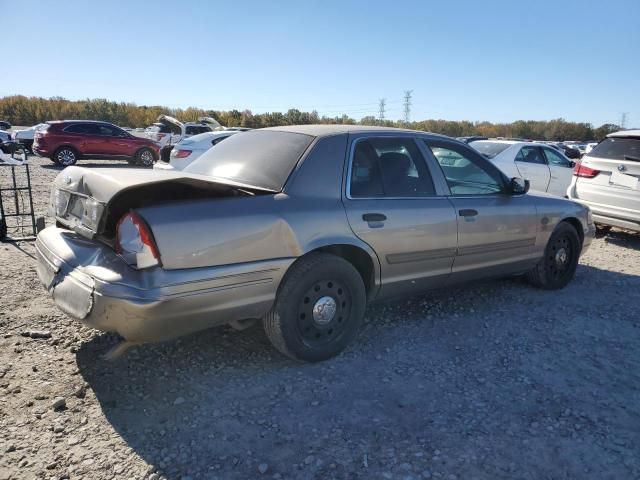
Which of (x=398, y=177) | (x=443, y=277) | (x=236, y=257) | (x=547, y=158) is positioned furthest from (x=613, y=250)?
(x=236, y=257)

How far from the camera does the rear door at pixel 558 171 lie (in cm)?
1055

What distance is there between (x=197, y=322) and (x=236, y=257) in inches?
17.0

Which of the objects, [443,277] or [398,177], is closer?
[398,177]

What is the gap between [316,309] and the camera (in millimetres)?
3418

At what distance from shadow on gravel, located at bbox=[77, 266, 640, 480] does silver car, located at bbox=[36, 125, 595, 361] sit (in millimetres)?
373

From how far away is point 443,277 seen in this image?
422 centimetres

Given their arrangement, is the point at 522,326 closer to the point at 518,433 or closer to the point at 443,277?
the point at 443,277

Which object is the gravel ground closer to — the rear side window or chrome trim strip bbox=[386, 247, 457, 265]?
chrome trim strip bbox=[386, 247, 457, 265]

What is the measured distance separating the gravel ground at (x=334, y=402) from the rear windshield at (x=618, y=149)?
12.7 feet

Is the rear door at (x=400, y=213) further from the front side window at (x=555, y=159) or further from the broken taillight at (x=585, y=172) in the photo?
the front side window at (x=555, y=159)

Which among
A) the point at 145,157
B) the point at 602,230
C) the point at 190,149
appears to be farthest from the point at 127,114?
the point at 602,230

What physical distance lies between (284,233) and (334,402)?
41.8 inches

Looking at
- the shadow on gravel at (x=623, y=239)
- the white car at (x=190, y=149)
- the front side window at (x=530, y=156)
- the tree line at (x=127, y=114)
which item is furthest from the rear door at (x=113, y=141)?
the tree line at (x=127, y=114)

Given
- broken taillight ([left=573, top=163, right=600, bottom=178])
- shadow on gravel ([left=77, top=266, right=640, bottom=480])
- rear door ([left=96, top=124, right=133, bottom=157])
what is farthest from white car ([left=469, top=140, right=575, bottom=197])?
rear door ([left=96, top=124, right=133, bottom=157])
